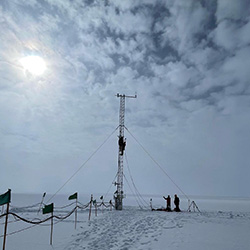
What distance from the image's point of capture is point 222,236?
10.4 metres

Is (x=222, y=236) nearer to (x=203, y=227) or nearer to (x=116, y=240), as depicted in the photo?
(x=203, y=227)

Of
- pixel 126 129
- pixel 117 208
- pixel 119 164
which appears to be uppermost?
pixel 126 129

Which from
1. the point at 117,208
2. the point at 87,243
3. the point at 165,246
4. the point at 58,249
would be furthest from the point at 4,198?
the point at 117,208

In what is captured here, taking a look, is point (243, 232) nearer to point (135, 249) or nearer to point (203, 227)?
point (203, 227)

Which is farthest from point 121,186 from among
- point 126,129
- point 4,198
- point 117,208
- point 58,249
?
point 4,198

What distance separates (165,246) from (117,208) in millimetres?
18200

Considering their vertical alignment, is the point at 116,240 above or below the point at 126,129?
below

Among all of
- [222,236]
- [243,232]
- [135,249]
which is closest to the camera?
[135,249]

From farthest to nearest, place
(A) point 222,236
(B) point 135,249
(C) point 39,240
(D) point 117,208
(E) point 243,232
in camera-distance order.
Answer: (D) point 117,208, (C) point 39,240, (E) point 243,232, (A) point 222,236, (B) point 135,249

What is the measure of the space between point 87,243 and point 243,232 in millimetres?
7873

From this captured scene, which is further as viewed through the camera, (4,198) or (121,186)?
(121,186)

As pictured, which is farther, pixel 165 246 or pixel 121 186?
pixel 121 186

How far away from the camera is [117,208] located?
26812mm

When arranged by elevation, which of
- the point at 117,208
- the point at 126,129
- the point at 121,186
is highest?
the point at 126,129
